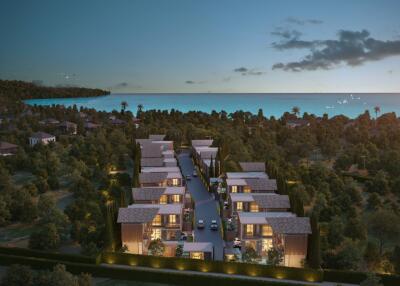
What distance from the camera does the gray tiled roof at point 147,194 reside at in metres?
43.2

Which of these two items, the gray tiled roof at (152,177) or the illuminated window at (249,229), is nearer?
the illuminated window at (249,229)

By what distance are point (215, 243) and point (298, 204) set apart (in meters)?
9.48

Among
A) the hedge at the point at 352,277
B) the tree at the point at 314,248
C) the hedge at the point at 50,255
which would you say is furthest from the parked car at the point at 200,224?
the hedge at the point at 352,277

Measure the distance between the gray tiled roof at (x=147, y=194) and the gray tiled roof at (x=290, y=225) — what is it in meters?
14.4

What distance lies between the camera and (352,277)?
28.8m

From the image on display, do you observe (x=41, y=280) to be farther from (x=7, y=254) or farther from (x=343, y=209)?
(x=343, y=209)

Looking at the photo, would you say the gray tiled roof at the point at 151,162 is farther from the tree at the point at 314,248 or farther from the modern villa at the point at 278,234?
the tree at the point at 314,248

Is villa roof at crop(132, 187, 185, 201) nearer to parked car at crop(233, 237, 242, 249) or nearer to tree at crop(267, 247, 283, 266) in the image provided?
parked car at crop(233, 237, 242, 249)

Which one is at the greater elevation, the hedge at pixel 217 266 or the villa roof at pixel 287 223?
the villa roof at pixel 287 223

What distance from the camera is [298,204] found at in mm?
38531

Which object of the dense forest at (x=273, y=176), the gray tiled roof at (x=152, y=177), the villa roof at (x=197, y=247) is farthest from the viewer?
the gray tiled roof at (x=152, y=177)

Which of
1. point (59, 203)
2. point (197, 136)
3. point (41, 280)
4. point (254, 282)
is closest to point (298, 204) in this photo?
point (254, 282)

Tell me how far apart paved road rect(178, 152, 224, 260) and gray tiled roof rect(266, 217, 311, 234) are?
5.69 m

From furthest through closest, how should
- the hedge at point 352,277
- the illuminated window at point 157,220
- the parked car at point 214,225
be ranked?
the parked car at point 214,225, the illuminated window at point 157,220, the hedge at point 352,277
